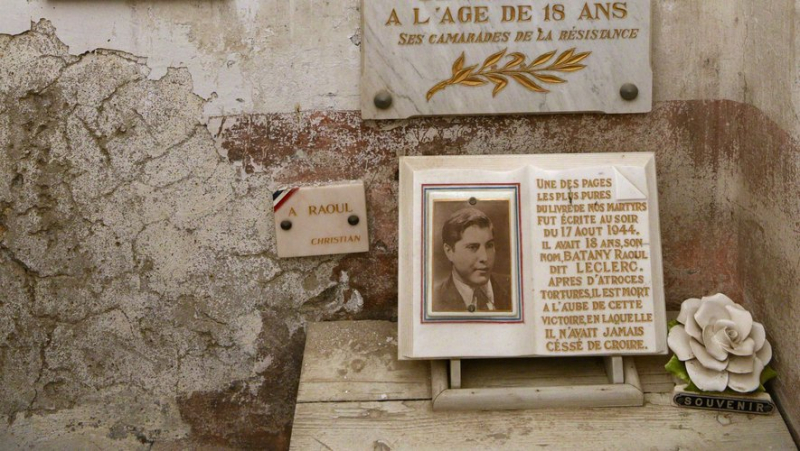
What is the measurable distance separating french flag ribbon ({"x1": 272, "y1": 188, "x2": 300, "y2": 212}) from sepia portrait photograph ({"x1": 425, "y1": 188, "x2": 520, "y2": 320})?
0.46m

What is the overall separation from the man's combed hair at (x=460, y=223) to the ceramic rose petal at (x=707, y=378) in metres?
0.68

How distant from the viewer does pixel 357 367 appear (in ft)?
8.07

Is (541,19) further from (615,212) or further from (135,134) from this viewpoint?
(135,134)

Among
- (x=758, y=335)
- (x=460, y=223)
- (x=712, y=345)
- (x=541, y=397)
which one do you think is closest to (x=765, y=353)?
(x=758, y=335)

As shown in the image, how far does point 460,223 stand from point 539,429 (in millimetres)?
598

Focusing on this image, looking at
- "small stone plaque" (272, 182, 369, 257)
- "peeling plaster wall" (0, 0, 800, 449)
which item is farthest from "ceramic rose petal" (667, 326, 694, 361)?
"small stone plaque" (272, 182, 369, 257)

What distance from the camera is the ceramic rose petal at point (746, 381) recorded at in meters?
2.24

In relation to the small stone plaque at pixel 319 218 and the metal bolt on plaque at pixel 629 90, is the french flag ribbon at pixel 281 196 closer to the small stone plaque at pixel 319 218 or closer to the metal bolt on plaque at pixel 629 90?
the small stone plaque at pixel 319 218

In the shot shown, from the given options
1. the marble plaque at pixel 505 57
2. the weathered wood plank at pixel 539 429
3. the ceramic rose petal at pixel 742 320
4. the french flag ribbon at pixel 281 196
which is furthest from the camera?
the french flag ribbon at pixel 281 196

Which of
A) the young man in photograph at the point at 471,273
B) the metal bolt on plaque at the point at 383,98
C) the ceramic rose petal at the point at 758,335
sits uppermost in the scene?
the metal bolt on plaque at the point at 383,98

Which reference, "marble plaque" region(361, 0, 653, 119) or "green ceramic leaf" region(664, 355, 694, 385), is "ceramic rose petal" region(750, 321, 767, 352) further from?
"marble plaque" region(361, 0, 653, 119)

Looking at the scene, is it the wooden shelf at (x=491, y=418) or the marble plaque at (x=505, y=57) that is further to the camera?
the marble plaque at (x=505, y=57)

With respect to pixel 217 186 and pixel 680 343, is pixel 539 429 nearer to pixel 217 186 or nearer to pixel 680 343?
pixel 680 343

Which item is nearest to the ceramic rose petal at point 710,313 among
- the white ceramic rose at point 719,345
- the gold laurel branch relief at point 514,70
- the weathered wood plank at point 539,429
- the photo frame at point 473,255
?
the white ceramic rose at point 719,345
